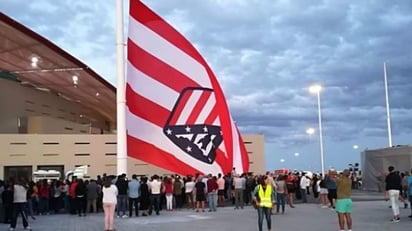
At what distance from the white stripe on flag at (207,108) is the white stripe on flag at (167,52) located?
1.66ft

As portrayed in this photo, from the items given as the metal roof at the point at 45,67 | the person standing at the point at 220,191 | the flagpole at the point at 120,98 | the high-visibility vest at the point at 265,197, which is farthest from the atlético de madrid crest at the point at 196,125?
the metal roof at the point at 45,67

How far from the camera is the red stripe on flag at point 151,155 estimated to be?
18609mm

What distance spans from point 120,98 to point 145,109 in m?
1.68

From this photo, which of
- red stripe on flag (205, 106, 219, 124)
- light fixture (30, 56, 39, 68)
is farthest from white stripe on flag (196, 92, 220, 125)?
light fixture (30, 56, 39, 68)

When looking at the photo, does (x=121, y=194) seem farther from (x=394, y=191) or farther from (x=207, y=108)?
(x=394, y=191)

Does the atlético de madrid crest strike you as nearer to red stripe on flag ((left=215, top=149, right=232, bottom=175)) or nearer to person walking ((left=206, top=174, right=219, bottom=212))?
red stripe on flag ((left=215, top=149, right=232, bottom=175))

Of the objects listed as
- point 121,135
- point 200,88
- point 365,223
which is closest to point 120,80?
point 121,135

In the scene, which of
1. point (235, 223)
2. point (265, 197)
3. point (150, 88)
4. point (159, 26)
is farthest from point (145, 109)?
point (265, 197)

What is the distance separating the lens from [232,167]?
22.5 meters

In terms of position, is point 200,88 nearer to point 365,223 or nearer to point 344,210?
point 365,223

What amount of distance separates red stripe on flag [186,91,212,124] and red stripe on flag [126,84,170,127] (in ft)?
3.98

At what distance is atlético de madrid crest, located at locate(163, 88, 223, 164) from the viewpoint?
1994cm

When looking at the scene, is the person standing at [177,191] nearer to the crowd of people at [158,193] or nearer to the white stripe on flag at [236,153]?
the crowd of people at [158,193]

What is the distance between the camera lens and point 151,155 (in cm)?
1895
